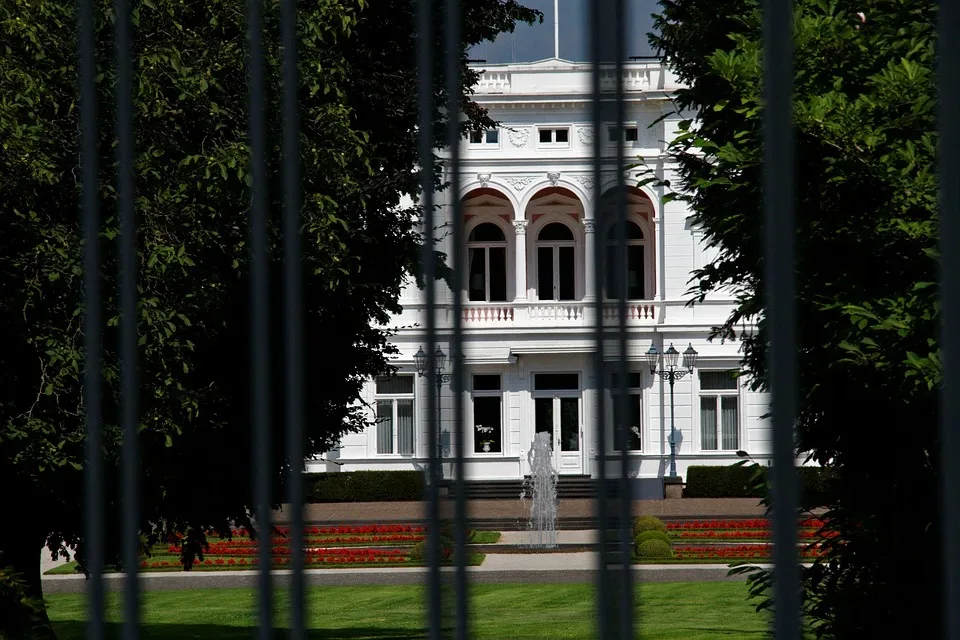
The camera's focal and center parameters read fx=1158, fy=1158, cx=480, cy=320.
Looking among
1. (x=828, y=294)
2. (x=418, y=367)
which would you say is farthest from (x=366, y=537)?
(x=418, y=367)

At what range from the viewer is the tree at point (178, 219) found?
3.47 metres

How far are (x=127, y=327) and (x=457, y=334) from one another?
0.55m

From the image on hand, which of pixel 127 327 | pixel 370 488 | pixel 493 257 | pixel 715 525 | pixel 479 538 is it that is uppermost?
pixel 493 257

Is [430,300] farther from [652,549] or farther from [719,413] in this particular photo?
[719,413]

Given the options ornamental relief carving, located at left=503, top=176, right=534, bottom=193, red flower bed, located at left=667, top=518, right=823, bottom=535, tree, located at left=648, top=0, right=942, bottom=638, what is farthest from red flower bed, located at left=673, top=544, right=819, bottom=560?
tree, located at left=648, top=0, right=942, bottom=638

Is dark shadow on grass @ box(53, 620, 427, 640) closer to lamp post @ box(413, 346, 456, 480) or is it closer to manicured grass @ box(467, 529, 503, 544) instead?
manicured grass @ box(467, 529, 503, 544)

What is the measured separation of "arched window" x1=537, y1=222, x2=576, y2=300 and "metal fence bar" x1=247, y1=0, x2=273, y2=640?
16.1 metres

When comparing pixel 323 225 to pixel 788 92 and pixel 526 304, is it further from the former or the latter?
pixel 526 304

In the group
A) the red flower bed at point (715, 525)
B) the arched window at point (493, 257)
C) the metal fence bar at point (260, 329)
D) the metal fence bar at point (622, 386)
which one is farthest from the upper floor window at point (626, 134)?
the arched window at point (493, 257)

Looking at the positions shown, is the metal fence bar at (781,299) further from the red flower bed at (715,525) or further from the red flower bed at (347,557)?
the red flower bed at (715,525)

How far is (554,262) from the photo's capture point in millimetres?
19656

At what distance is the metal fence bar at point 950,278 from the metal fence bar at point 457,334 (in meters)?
0.57

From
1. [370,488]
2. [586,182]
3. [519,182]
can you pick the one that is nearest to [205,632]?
[586,182]

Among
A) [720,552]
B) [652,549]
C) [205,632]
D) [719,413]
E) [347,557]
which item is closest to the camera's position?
[205,632]
